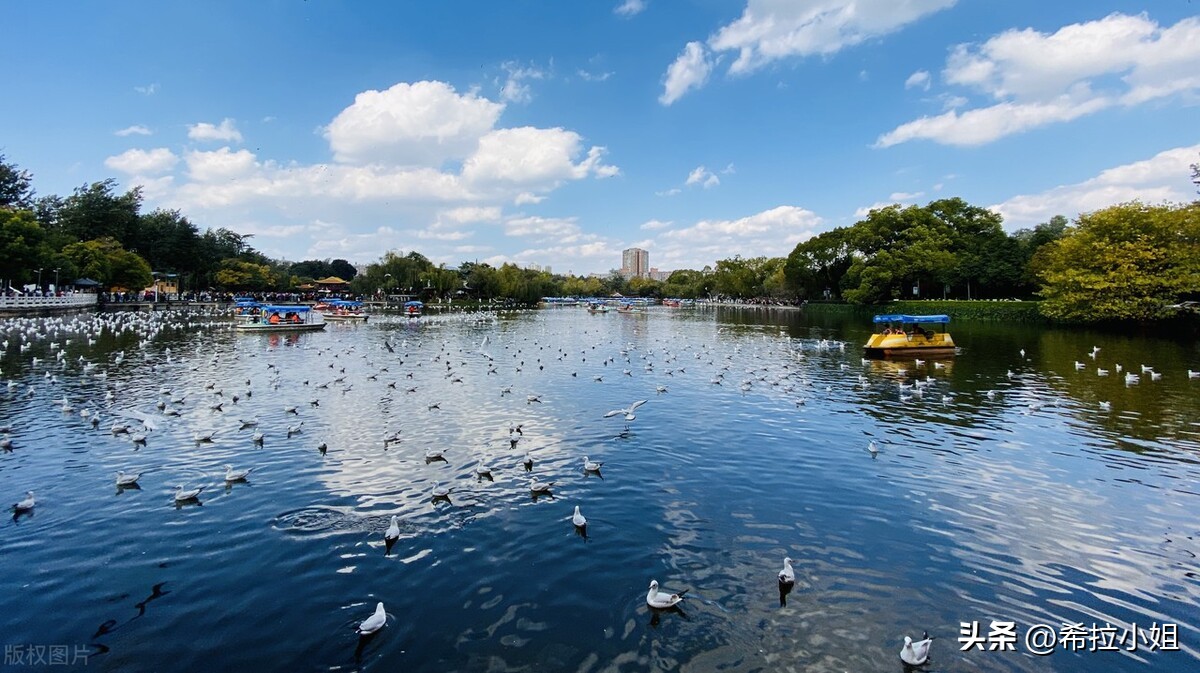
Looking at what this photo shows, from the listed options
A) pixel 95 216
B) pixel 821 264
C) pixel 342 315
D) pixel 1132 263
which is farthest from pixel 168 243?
pixel 1132 263

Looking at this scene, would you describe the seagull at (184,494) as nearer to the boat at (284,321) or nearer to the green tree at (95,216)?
the boat at (284,321)

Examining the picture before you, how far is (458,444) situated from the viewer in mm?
14820

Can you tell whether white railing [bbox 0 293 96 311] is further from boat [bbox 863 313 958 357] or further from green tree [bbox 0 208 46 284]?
boat [bbox 863 313 958 357]

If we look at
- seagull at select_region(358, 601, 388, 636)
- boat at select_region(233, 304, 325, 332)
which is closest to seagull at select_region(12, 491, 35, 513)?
seagull at select_region(358, 601, 388, 636)

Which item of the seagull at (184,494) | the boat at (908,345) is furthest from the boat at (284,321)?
the boat at (908,345)

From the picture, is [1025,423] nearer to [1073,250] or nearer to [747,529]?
[747,529]

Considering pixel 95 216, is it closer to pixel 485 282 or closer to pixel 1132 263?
pixel 485 282

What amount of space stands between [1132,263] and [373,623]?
62.7 m

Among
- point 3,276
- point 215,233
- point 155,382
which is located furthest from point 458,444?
point 215,233

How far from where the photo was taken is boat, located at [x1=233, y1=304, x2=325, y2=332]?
1927 inches

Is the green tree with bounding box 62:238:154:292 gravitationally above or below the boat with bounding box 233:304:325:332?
above

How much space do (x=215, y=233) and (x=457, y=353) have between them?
125136mm

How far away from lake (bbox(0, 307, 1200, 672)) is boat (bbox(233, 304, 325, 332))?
28159mm

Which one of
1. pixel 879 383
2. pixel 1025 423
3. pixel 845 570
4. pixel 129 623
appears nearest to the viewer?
pixel 129 623
